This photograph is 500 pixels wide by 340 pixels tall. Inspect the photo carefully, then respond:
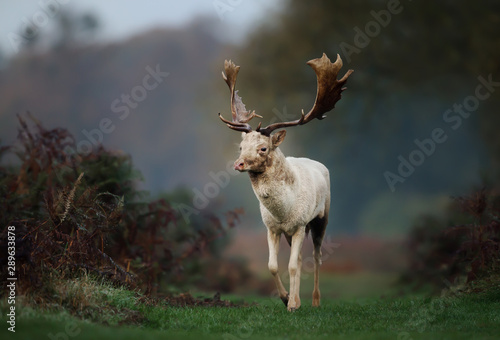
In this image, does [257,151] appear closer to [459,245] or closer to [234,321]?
[234,321]

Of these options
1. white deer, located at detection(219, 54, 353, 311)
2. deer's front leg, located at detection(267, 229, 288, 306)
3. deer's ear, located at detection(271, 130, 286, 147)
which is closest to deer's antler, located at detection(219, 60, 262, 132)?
white deer, located at detection(219, 54, 353, 311)

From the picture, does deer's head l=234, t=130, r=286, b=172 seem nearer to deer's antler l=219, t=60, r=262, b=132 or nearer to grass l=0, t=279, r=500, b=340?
deer's antler l=219, t=60, r=262, b=132

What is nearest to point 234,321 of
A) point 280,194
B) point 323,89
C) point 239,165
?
point 280,194

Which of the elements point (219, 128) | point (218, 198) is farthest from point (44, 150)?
point (219, 128)

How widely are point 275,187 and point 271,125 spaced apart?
1.06 m

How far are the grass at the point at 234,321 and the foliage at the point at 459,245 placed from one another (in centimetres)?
153

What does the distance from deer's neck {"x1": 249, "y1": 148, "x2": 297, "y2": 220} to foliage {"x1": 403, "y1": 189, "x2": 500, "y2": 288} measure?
12.6 ft

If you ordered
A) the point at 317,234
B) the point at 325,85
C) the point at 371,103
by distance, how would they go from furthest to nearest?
the point at 371,103 < the point at 317,234 < the point at 325,85

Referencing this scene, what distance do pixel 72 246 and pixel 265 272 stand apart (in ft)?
63.7

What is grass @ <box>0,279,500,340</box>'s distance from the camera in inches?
264

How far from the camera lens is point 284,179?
9.76 m

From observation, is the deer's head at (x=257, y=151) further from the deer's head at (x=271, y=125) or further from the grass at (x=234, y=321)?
the grass at (x=234, y=321)

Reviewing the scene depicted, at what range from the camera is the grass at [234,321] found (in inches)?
264

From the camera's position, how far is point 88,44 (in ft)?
125
